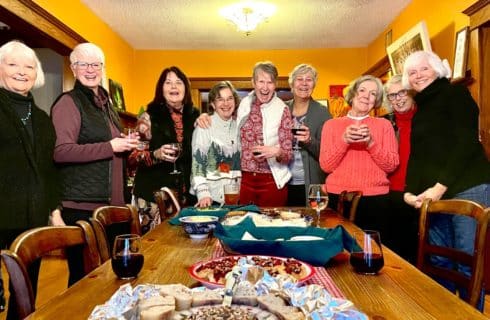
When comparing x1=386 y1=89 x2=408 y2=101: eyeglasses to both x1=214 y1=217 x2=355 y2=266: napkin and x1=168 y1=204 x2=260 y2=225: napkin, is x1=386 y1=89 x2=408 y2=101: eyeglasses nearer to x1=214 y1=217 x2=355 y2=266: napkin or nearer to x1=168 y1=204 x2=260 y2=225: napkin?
x1=168 y1=204 x2=260 y2=225: napkin

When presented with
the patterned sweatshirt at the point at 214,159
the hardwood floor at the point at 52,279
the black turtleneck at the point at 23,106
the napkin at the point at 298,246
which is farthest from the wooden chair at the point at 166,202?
the hardwood floor at the point at 52,279

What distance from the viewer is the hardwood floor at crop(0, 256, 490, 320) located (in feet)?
10.7

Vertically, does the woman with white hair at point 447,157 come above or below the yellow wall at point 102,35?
below

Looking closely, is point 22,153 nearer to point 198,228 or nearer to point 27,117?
point 27,117

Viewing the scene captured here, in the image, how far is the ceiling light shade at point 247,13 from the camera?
4.79 meters

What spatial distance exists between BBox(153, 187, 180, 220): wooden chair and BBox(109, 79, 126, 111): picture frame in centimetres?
346

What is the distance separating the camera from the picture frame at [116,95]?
5523 mm

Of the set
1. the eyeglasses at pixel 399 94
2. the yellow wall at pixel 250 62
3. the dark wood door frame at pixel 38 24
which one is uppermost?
the yellow wall at pixel 250 62

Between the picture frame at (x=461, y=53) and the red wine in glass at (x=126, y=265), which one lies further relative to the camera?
the picture frame at (x=461, y=53)

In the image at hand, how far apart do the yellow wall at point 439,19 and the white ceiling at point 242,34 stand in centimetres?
16

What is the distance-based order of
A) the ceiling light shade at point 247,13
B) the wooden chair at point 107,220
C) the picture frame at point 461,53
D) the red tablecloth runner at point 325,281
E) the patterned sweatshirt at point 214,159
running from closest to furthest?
1. the red tablecloth runner at point 325,281
2. the wooden chair at point 107,220
3. the patterned sweatshirt at point 214,159
4. the picture frame at point 461,53
5. the ceiling light shade at point 247,13

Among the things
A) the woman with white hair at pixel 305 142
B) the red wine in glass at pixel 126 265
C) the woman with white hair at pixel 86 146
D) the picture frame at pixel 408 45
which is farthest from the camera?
the picture frame at pixel 408 45

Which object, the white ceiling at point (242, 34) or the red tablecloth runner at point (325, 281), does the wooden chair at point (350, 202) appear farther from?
the white ceiling at point (242, 34)

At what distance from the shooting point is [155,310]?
0.68 m
